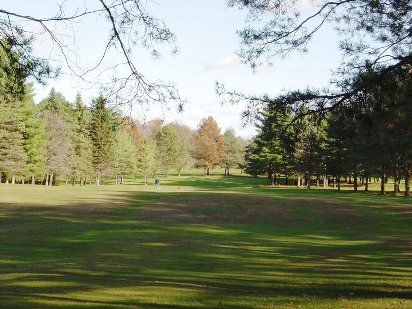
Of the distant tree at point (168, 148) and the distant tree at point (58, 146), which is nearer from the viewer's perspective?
the distant tree at point (58, 146)

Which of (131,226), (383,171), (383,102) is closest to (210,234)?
(131,226)

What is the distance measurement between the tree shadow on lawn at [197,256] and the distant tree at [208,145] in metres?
73.6

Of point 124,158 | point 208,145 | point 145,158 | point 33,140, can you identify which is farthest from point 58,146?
point 208,145

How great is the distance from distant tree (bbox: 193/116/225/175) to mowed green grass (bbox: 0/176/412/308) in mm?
71527

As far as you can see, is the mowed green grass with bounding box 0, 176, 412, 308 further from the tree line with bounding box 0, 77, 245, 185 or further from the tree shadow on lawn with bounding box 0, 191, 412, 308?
the tree line with bounding box 0, 77, 245, 185

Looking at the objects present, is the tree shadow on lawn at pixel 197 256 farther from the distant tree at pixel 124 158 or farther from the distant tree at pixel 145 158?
the distant tree at pixel 145 158

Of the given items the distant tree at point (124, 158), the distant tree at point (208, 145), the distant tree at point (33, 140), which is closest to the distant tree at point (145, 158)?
the distant tree at point (124, 158)

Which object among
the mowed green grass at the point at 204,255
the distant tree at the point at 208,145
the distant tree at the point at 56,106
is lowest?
the mowed green grass at the point at 204,255

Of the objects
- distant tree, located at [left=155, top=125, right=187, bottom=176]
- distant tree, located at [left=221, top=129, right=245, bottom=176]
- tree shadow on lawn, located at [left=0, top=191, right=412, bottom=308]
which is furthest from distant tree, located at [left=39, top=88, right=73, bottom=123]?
tree shadow on lawn, located at [left=0, top=191, right=412, bottom=308]

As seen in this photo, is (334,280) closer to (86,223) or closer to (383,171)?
(86,223)

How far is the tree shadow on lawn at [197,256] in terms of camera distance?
34.3ft

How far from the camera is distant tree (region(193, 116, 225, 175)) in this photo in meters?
112

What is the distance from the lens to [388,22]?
38.2 feet

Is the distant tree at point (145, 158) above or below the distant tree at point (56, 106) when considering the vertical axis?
below
